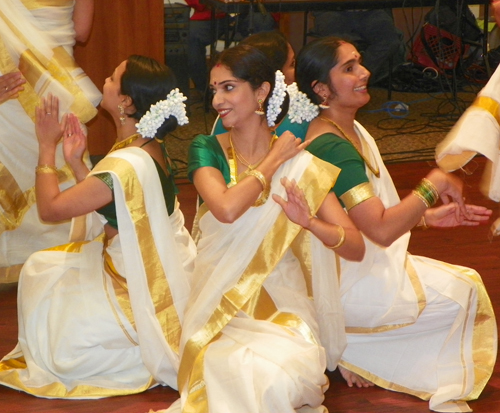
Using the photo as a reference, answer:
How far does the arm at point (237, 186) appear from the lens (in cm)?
254

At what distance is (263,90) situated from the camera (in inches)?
106

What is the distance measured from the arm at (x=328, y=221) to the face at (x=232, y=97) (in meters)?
0.28

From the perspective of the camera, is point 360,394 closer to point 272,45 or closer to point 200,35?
point 272,45

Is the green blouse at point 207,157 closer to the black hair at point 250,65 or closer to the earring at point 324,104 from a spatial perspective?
the black hair at point 250,65

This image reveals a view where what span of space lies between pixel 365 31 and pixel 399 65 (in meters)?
0.79

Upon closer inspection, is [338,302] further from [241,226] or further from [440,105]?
[440,105]

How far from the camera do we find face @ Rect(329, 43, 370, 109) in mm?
2795

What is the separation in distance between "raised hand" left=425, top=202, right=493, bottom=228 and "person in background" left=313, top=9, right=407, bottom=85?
4.11 m

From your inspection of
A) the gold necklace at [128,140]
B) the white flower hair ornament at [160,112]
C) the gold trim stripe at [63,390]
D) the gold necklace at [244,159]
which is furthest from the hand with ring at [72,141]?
the gold trim stripe at [63,390]

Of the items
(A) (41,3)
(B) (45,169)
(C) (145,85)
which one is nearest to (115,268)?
(B) (45,169)

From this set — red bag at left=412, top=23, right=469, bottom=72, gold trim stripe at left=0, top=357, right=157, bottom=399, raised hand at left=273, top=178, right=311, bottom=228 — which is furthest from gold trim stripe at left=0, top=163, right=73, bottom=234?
red bag at left=412, top=23, right=469, bottom=72

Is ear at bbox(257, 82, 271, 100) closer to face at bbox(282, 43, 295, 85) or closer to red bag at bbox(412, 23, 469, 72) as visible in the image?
face at bbox(282, 43, 295, 85)

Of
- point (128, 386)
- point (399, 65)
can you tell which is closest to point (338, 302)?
point (128, 386)

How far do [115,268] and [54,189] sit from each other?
13.2 inches
